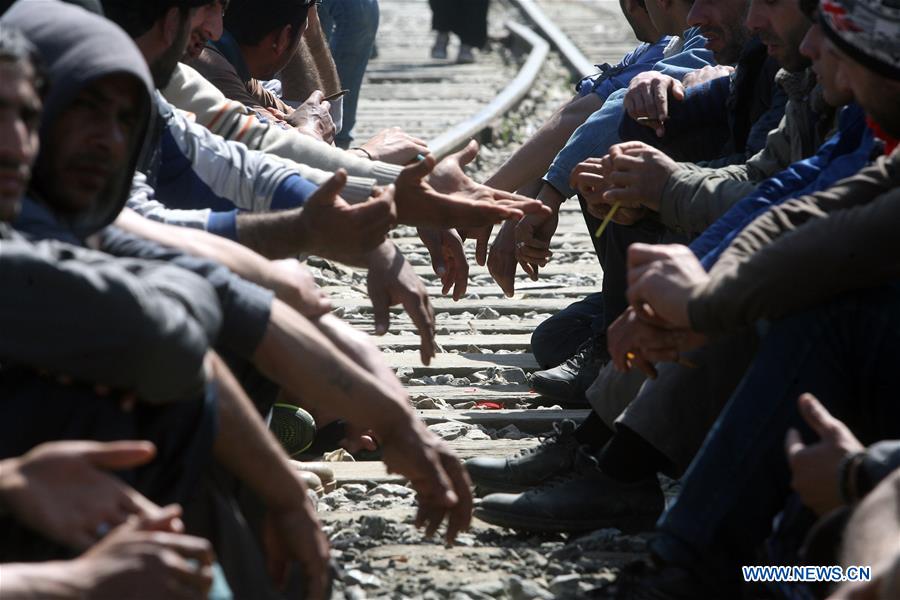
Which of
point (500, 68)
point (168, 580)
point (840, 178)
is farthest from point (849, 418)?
point (500, 68)

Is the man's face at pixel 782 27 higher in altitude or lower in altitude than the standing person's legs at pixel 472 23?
higher

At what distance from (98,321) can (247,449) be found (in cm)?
46

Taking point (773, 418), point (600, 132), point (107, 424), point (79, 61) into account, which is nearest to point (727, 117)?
point (600, 132)

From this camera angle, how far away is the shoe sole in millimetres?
4070

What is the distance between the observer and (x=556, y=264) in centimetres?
788

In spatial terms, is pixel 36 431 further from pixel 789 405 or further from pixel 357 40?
pixel 357 40

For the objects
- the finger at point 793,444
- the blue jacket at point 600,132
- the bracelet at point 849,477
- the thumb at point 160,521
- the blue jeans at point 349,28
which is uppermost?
the thumb at point 160,521

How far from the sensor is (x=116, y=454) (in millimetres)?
2439

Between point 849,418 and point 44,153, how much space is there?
1678mm

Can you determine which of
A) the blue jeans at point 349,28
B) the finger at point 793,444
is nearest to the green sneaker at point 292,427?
the finger at point 793,444

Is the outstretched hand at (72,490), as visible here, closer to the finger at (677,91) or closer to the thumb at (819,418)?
the thumb at (819,418)

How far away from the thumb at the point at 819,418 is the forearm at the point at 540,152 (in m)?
3.41

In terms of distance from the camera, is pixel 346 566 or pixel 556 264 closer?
pixel 346 566

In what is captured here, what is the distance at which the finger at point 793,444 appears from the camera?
9.83 ft
